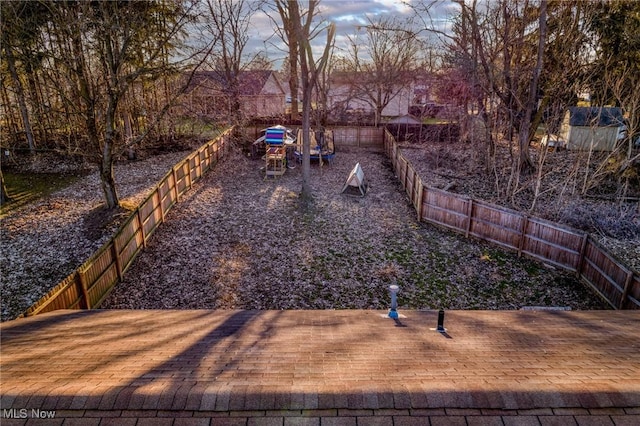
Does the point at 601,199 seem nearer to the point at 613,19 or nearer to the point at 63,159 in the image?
the point at 613,19

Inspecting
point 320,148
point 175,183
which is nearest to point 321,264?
point 175,183

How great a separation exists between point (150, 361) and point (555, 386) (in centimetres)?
434

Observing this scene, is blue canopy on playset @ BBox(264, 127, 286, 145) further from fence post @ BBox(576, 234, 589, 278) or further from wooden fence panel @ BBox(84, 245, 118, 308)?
fence post @ BBox(576, 234, 589, 278)

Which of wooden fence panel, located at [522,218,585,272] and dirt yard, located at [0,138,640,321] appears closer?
dirt yard, located at [0,138,640,321]

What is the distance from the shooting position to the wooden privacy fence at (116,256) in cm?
735

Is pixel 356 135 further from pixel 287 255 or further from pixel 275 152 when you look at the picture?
pixel 287 255

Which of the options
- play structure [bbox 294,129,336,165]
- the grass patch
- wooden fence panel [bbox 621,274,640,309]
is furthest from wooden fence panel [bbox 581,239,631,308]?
the grass patch

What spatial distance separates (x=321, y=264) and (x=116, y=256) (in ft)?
17.1

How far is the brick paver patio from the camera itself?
11.1 feet

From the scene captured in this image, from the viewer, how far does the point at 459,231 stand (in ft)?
43.6

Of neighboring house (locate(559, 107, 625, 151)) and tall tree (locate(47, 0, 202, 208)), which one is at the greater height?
tall tree (locate(47, 0, 202, 208))

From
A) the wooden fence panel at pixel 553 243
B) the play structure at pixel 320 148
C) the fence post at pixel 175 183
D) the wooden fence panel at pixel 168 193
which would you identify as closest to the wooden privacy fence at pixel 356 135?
the play structure at pixel 320 148

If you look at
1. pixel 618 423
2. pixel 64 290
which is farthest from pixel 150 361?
pixel 618 423

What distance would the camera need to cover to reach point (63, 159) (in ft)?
70.3
